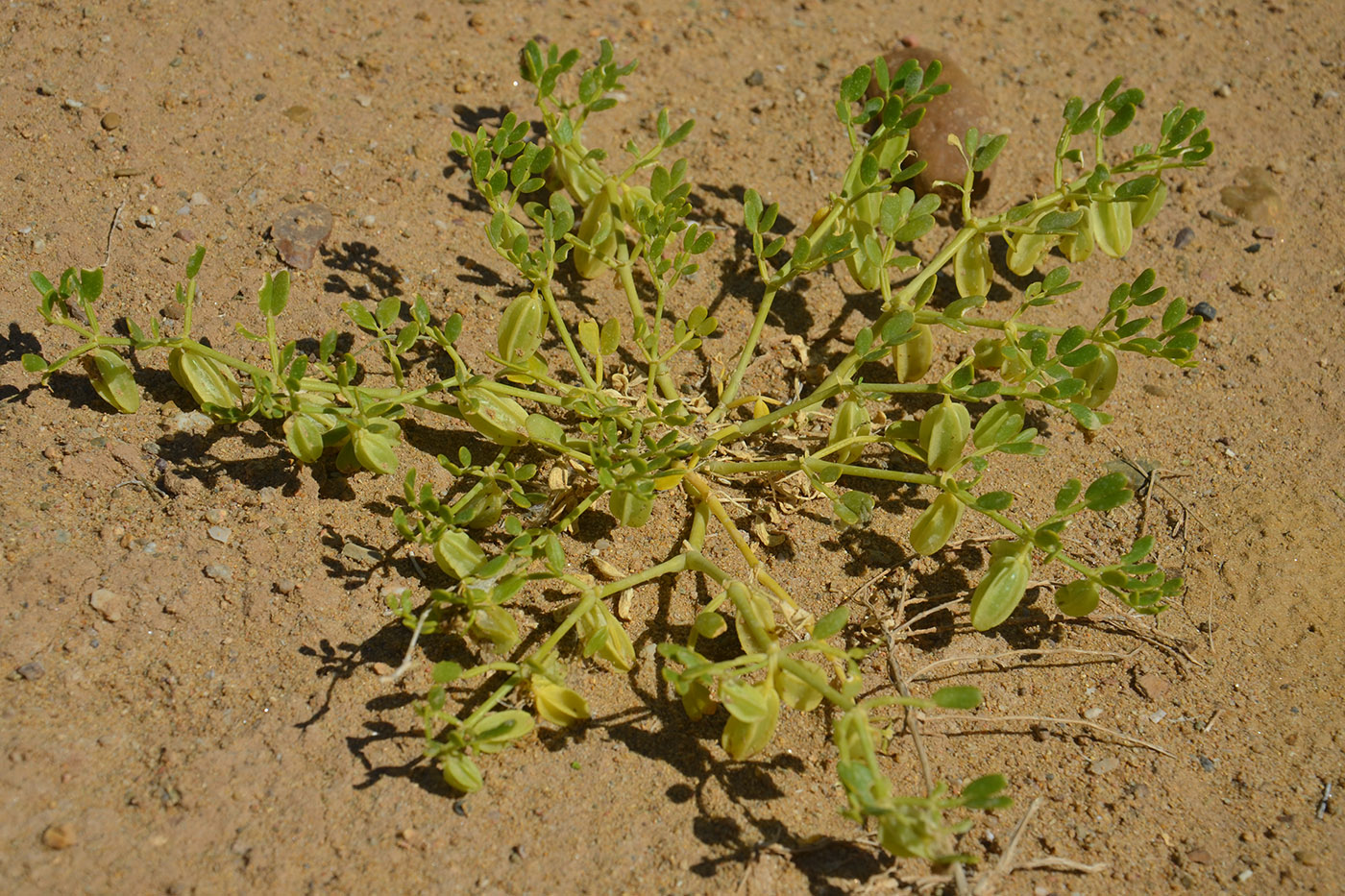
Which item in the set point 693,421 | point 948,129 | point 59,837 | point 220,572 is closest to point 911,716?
point 693,421

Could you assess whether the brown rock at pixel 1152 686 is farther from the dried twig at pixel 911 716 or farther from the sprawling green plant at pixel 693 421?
the dried twig at pixel 911 716

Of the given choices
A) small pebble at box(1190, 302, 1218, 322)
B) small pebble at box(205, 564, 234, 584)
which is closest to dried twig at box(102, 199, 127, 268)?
small pebble at box(205, 564, 234, 584)

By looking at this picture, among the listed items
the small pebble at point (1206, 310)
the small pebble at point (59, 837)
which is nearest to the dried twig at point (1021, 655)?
the small pebble at point (1206, 310)

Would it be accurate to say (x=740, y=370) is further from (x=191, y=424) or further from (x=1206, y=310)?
(x=1206, y=310)

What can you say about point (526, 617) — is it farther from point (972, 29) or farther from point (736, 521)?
point (972, 29)

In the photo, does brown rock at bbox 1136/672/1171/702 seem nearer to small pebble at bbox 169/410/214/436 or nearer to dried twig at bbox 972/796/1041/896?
dried twig at bbox 972/796/1041/896
